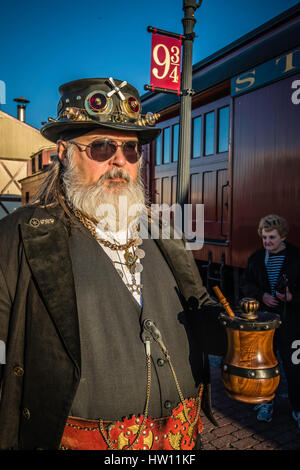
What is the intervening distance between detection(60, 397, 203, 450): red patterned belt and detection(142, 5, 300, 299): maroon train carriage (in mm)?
3741

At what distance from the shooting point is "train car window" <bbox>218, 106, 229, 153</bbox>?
6473 millimetres

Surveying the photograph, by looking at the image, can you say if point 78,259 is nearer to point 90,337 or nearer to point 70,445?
point 90,337

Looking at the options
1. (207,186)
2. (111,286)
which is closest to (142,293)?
(111,286)

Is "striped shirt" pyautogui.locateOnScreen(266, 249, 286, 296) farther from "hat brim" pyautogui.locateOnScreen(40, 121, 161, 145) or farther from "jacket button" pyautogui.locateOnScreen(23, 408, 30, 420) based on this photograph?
"jacket button" pyautogui.locateOnScreen(23, 408, 30, 420)

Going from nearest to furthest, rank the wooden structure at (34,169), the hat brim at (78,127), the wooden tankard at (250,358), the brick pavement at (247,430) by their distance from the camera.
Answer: the wooden tankard at (250,358) < the hat brim at (78,127) < the brick pavement at (247,430) < the wooden structure at (34,169)

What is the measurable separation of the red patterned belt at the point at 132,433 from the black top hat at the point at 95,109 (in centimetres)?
136

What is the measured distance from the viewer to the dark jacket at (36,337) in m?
1.46

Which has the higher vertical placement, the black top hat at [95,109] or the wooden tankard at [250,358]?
the black top hat at [95,109]

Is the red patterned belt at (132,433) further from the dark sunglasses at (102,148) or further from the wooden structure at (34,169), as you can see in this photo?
the wooden structure at (34,169)

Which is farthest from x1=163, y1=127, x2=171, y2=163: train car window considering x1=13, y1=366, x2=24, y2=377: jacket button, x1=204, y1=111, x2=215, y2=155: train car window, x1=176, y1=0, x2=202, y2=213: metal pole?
x1=13, y1=366, x2=24, y2=377: jacket button

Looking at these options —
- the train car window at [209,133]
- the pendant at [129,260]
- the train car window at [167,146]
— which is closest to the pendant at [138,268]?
the pendant at [129,260]

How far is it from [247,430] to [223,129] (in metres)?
4.90

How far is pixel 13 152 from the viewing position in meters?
24.3

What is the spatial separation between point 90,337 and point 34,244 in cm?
47
